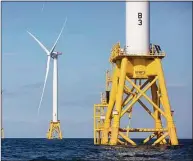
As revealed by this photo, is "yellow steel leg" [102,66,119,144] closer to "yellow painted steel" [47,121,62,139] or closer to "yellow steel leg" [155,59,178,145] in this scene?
"yellow steel leg" [155,59,178,145]

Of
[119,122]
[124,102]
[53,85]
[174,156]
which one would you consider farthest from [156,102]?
[53,85]

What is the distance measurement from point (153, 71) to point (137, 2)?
304 inches

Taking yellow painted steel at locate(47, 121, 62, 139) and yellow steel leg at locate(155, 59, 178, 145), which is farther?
yellow painted steel at locate(47, 121, 62, 139)

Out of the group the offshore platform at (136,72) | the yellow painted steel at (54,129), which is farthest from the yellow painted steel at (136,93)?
the yellow painted steel at (54,129)

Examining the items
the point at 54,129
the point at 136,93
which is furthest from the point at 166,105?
the point at 54,129

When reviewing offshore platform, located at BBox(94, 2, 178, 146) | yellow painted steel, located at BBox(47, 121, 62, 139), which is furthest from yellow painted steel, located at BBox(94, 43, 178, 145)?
yellow painted steel, located at BBox(47, 121, 62, 139)

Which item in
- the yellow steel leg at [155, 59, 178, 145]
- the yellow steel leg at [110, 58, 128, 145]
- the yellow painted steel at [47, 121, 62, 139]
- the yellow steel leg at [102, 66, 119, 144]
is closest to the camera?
the yellow steel leg at [110, 58, 128, 145]

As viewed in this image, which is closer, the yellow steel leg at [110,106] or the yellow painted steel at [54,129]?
the yellow steel leg at [110,106]

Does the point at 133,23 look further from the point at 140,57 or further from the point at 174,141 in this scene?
the point at 174,141

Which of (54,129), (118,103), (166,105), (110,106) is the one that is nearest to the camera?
(118,103)

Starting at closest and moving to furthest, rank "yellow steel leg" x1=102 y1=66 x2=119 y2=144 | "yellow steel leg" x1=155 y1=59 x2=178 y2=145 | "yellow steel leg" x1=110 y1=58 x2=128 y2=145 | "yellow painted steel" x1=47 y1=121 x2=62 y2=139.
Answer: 1. "yellow steel leg" x1=110 y1=58 x2=128 y2=145
2. "yellow steel leg" x1=155 y1=59 x2=178 y2=145
3. "yellow steel leg" x1=102 y1=66 x2=119 y2=144
4. "yellow painted steel" x1=47 y1=121 x2=62 y2=139

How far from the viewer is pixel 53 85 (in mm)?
114438

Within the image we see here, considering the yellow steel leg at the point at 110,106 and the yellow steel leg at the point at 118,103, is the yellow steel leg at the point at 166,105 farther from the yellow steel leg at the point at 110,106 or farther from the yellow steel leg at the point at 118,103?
the yellow steel leg at the point at 110,106

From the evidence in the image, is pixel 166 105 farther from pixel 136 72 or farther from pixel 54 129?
pixel 54 129
